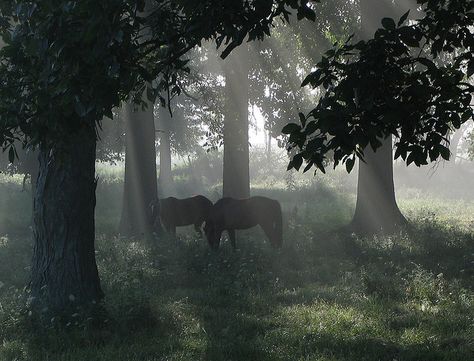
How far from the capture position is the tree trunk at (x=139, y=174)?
1731 cm

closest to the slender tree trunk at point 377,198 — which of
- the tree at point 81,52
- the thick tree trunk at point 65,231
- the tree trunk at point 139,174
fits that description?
the tree trunk at point 139,174

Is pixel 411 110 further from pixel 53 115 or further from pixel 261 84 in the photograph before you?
pixel 261 84

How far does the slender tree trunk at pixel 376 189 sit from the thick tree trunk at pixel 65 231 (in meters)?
10.2

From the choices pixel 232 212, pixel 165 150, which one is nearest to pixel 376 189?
pixel 232 212

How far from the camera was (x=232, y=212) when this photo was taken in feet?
48.1

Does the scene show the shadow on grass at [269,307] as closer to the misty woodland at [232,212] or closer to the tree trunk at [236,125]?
the misty woodland at [232,212]

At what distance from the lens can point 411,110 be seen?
4809 millimetres

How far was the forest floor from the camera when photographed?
683 cm

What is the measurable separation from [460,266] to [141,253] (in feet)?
22.8

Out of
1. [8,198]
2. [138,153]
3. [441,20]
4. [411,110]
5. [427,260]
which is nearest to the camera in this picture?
[411,110]

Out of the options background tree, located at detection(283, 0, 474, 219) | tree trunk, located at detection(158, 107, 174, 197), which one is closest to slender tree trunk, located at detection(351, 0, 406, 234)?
background tree, located at detection(283, 0, 474, 219)

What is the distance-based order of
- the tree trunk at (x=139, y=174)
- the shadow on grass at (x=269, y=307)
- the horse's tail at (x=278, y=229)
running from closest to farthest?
the shadow on grass at (x=269, y=307) < the horse's tail at (x=278, y=229) < the tree trunk at (x=139, y=174)

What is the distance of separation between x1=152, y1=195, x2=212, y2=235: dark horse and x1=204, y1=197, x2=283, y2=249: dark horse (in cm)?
135

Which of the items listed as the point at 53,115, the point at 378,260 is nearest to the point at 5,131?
the point at 53,115
